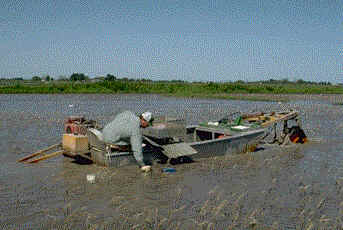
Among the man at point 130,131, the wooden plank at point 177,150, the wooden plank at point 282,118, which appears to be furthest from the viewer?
the wooden plank at point 282,118

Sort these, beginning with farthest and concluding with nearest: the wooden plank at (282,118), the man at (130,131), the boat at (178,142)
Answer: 1. the wooden plank at (282,118)
2. the boat at (178,142)
3. the man at (130,131)

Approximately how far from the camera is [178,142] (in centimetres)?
1132

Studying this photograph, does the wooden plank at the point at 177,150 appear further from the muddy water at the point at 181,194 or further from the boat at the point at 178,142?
the muddy water at the point at 181,194

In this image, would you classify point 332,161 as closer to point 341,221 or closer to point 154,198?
point 341,221

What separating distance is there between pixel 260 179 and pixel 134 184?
Result: 316 centimetres

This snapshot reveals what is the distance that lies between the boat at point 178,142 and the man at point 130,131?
1.02ft

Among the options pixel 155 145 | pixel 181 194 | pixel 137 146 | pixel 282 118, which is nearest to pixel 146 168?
pixel 137 146

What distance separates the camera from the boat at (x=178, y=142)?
10.2 metres

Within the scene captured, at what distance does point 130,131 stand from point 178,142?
7.10ft

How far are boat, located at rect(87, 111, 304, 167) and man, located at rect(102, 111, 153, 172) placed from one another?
1.02 ft

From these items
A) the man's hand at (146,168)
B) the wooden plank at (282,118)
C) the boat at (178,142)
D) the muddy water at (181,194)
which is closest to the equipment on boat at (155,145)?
the boat at (178,142)

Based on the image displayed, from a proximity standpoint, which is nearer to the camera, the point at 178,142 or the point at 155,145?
the point at 155,145

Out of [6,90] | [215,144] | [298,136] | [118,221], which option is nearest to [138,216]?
[118,221]

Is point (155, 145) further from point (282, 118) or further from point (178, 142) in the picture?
point (282, 118)
